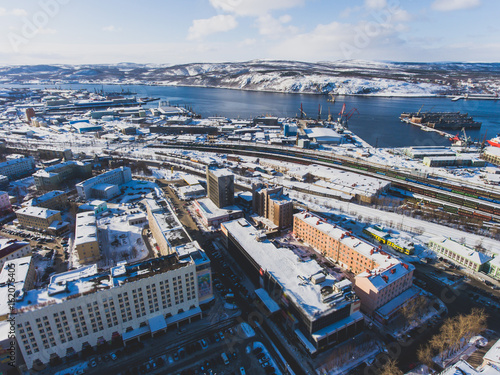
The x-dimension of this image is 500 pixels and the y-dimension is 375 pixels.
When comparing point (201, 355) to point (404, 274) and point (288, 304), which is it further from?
point (404, 274)

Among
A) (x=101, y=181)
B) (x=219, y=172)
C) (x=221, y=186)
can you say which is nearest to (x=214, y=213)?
(x=221, y=186)

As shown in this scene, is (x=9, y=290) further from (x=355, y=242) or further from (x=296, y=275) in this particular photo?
(x=355, y=242)

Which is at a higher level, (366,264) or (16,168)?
(16,168)

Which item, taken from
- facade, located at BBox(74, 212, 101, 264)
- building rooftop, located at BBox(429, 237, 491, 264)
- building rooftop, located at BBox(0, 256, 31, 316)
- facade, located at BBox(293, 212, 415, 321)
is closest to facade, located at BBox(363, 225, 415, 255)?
building rooftop, located at BBox(429, 237, 491, 264)

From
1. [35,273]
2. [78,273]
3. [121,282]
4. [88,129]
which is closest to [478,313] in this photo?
[121,282]

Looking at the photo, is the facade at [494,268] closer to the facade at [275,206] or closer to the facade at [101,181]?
the facade at [275,206]

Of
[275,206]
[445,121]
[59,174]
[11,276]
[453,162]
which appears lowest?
[453,162]
